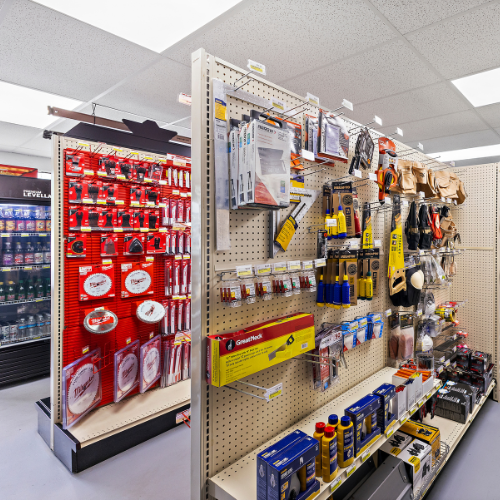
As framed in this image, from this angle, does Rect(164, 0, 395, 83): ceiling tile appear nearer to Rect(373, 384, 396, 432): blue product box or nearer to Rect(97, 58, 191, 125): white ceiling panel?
Rect(97, 58, 191, 125): white ceiling panel

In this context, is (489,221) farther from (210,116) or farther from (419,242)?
(210,116)

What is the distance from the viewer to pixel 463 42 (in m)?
3.07

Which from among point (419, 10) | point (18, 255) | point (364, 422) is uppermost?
point (419, 10)

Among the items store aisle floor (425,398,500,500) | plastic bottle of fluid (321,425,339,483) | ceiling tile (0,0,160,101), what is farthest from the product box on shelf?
ceiling tile (0,0,160,101)

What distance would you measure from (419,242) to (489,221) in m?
1.47

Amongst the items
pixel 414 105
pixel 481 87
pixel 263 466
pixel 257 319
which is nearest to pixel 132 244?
pixel 257 319

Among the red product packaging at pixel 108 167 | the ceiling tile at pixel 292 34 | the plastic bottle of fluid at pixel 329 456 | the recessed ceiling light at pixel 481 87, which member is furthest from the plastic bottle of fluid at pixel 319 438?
the recessed ceiling light at pixel 481 87

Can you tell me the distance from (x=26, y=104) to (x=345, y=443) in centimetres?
562

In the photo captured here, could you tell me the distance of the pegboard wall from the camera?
1397 millimetres

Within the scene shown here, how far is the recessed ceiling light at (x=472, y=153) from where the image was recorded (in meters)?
6.92

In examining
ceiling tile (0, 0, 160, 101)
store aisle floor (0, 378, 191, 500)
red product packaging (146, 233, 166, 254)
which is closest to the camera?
store aisle floor (0, 378, 191, 500)

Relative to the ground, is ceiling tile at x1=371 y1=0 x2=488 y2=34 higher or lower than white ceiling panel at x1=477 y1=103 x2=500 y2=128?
lower

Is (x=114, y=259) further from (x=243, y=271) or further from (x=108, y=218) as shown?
(x=243, y=271)

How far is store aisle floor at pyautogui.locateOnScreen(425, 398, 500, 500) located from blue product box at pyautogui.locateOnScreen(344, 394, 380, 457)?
1226 millimetres
